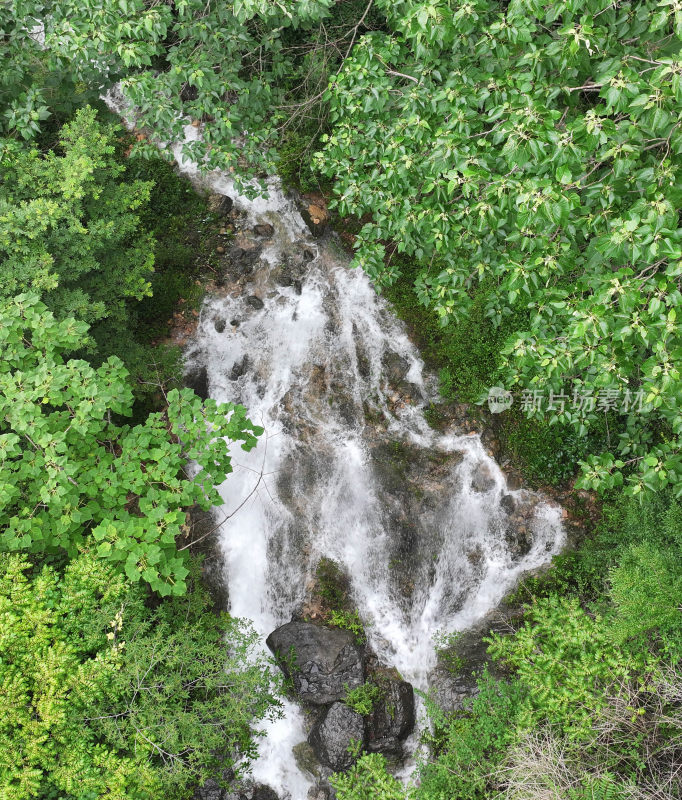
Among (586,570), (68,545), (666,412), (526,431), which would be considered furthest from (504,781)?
(68,545)

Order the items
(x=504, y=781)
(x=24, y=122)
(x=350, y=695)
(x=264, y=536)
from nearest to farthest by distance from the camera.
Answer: (x=504, y=781), (x=24, y=122), (x=350, y=695), (x=264, y=536)

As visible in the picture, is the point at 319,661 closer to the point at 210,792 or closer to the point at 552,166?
the point at 210,792

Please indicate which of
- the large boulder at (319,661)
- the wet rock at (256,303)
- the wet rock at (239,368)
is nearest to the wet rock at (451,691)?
the large boulder at (319,661)

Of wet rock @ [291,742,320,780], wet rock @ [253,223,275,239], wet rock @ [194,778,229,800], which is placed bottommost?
wet rock @ [291,742,320,780]

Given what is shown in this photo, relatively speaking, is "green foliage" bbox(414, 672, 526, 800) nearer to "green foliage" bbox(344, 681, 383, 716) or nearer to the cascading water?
"green foliage" bbox(344, 681, 383, 716)

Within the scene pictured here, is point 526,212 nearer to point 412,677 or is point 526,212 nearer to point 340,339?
point 340,339

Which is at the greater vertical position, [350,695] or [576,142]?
[576,142]

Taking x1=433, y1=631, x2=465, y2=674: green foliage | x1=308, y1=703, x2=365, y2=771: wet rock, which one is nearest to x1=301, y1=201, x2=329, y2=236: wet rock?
x1=433, y1=631, x2=465, y2=674: green foliage
